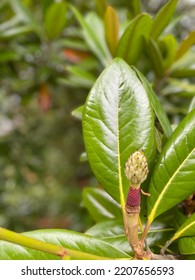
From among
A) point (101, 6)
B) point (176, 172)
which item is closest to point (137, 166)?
point (176, 172)

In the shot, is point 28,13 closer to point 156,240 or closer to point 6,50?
point 6,50

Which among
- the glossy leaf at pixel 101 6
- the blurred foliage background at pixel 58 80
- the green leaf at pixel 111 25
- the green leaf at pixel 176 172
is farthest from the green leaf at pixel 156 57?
the green leaf at pixel 176 172

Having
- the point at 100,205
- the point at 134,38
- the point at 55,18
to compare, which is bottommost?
the point at 100,205

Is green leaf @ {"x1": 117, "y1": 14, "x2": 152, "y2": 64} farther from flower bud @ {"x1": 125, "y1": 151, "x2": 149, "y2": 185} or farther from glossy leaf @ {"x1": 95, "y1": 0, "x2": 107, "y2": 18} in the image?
flower bud @ {"x1": 125, "y1": 151, "x2": 149, "y2": 185}

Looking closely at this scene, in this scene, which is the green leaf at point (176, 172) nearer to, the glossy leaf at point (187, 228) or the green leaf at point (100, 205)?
the glossy leaf at point (187, 228)

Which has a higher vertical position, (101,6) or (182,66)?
(101,6)

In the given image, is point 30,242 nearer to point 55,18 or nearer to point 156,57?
point 156,57

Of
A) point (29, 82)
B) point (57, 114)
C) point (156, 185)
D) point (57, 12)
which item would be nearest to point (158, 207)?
point (156, 185)
